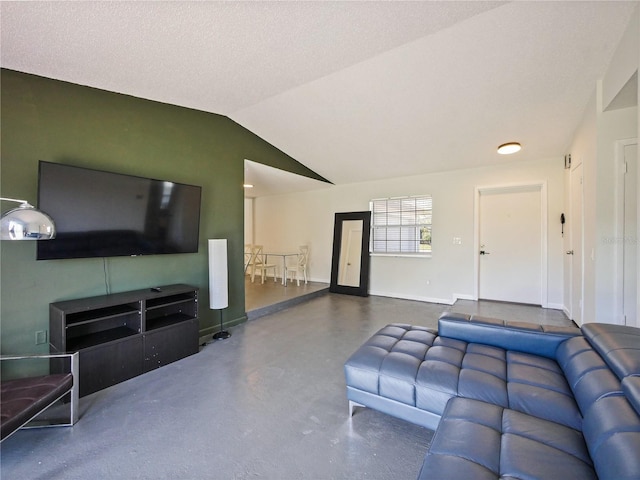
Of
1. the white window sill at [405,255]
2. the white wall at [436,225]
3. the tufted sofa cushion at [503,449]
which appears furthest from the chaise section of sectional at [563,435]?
the white window sill at [405,255]

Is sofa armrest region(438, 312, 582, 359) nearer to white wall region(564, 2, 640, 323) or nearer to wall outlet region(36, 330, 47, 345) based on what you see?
white wall region(564, 2, 640, 323)

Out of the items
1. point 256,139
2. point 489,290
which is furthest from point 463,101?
point 489,290

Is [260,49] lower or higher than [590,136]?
higher

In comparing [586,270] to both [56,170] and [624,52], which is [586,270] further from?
[56,170]

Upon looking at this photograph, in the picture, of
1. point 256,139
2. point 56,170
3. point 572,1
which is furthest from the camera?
point 256,139

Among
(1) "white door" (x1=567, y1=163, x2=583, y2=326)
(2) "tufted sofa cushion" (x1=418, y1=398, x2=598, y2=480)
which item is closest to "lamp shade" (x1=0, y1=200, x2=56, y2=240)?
(2) "tufted sofa cushion" (x1=418, y1=398, x2=598, y2=480)

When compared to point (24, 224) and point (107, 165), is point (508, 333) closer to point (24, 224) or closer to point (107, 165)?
point (24, 224)

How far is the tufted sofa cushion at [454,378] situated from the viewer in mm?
1439

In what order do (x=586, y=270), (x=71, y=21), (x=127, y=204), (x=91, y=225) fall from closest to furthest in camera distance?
(x=71, y=21)
(x=91, y=225)
(x=127, y=204)
(x=586, y=270)

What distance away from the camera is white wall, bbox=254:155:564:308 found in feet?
14.5

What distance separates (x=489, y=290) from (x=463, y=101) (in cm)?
341

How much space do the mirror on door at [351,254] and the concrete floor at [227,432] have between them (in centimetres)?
310

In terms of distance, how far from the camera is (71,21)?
184cm

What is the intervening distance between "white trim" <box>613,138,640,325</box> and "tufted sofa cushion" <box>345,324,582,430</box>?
1.37 metres
